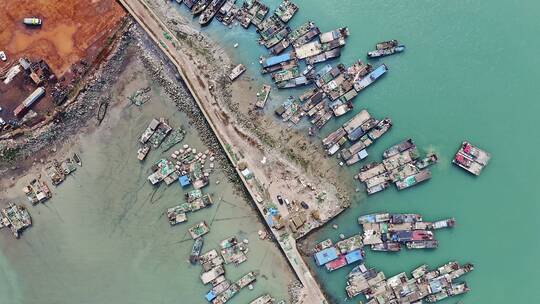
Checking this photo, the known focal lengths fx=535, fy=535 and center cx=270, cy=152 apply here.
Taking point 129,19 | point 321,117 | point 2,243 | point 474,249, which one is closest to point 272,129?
point 321,117

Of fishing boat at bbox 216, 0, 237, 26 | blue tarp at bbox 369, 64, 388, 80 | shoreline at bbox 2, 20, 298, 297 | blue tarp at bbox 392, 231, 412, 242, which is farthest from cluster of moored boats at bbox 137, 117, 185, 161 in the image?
blue tarp at bbox 392, 231, 412, 242

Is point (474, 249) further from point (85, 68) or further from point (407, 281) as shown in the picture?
point (85, 68)

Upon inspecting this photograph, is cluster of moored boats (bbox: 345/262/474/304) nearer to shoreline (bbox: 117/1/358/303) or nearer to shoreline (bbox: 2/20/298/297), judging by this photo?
shoreline (bbox: 117/1/358/303)

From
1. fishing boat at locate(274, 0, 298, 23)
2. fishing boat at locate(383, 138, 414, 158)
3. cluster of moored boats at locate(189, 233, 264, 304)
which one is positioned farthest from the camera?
fishing boat at locate(274, 0, 298, 23)

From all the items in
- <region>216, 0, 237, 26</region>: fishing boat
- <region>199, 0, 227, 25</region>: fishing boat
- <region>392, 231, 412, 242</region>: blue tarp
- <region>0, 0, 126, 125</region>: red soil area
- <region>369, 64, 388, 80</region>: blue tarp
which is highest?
<region>0, 0, 126, 125</region>: red soil area

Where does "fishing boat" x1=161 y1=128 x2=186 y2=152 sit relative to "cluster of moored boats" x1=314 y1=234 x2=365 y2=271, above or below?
above

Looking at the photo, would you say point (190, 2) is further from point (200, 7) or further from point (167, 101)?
point (167, 101)

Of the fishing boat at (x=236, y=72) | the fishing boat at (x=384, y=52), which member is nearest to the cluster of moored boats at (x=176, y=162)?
the fishing boat at (x=236, y=72)
